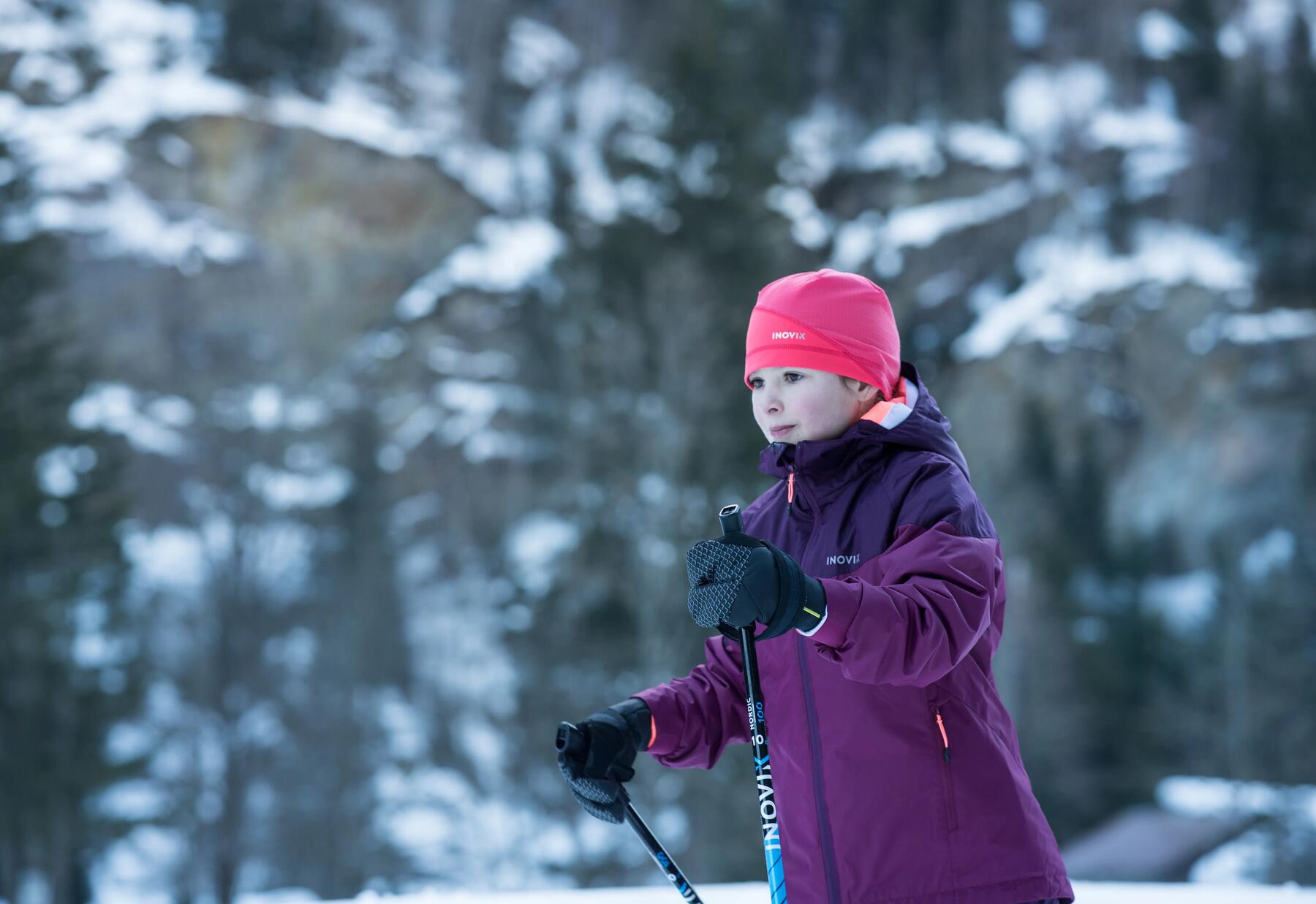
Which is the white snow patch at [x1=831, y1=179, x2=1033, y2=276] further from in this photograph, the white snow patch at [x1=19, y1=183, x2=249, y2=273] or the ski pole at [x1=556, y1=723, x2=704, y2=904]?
the ski pole at [x1=556, y1=723, x2=704, y2=904]

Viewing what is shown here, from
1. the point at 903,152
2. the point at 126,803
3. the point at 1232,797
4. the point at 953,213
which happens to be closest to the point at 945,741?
the point at 1232,797

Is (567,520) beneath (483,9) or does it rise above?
beneath

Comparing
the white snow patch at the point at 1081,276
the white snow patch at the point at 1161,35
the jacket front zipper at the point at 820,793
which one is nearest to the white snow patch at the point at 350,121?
the white snow patch at the point at 1081,276

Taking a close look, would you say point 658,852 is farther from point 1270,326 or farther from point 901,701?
point 1270,326

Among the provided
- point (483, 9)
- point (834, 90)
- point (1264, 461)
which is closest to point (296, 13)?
point (483, 9)

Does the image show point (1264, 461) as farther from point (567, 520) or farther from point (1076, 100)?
point (567, 520)

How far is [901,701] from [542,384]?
15.3 metres

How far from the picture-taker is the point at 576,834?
15578 millimetres

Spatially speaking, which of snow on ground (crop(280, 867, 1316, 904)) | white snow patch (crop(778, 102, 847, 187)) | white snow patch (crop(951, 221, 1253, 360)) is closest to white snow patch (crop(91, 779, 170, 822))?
snow on ground (crop(280, 867, 1316, 904))

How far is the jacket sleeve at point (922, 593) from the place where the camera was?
147 centimetres

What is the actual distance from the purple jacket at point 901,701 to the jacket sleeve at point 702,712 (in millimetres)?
254

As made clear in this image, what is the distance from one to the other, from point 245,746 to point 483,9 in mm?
31235

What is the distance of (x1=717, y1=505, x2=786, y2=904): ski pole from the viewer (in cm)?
172

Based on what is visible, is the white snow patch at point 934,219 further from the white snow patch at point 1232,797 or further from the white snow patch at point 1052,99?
the white snow patch at point 1232,797
